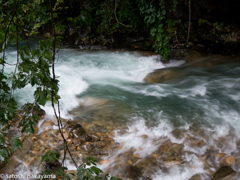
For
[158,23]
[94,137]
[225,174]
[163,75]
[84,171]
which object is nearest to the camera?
[84,171]

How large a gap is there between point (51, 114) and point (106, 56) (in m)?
4.75

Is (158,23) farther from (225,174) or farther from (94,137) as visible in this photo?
(225,174)

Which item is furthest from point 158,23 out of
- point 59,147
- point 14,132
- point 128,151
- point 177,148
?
point 14,132

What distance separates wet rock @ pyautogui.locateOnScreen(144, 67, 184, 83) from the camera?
6297mm

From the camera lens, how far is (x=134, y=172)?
2832 millimetres

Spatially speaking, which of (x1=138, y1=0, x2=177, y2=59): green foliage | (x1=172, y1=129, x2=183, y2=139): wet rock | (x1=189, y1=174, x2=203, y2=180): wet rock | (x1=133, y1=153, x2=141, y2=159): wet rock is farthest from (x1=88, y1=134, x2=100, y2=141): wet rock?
(x1=138, y1=0, x2=177, y2=59): green foliage

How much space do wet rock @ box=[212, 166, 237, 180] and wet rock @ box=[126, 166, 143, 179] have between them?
105 centimetres

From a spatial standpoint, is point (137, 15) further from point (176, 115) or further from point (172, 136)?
point (172, 136)

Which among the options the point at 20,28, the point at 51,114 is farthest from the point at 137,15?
the point at 20,28

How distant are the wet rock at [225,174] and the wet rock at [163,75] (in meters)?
3.72

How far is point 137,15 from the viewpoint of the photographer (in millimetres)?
7695

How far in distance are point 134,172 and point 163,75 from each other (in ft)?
13.9

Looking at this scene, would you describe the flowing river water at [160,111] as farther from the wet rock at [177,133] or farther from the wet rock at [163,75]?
the wet rock at [163,75]

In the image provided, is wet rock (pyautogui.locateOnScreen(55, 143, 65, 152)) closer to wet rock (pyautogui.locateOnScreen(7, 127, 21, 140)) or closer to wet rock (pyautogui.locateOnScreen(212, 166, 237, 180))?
wet rock (pyautogui.locateOnScreen(7, 127, 21, 140))
